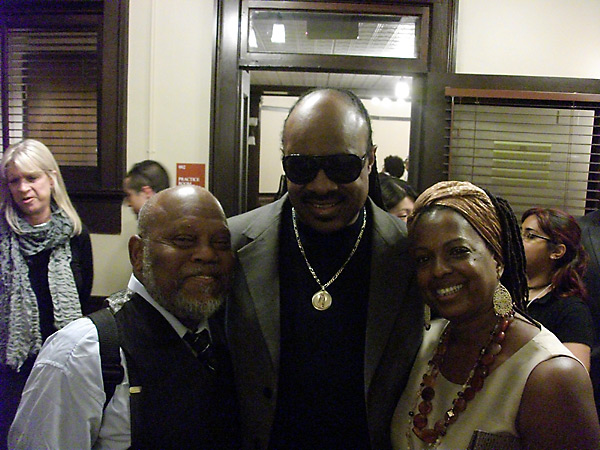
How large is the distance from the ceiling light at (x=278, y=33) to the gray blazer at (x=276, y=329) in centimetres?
239

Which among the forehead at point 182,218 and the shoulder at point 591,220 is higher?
the forehead at point 182,218

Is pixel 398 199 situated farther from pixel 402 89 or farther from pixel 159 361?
pixel 402 89

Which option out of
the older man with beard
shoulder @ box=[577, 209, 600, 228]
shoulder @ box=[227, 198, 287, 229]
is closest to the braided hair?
shoulder @ box=[227, 198, 287, 229]

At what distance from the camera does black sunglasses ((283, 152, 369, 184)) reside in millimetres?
1320

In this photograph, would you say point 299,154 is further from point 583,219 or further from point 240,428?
point 583,219

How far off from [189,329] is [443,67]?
2698mm

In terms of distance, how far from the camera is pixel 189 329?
4.47ft

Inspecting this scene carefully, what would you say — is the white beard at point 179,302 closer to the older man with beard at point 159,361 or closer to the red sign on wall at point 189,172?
the older man with beard at point 159,361

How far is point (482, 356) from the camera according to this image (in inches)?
48.6

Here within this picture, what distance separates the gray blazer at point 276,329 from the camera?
1.34 m

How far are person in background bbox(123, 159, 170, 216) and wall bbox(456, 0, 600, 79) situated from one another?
85.1 inches

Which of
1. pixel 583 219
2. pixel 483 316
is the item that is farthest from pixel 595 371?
pixel 483 316

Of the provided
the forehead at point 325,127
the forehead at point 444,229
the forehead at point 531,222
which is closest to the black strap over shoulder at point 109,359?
the forehead at point 325,127

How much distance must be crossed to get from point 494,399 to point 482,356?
0.35 ft
